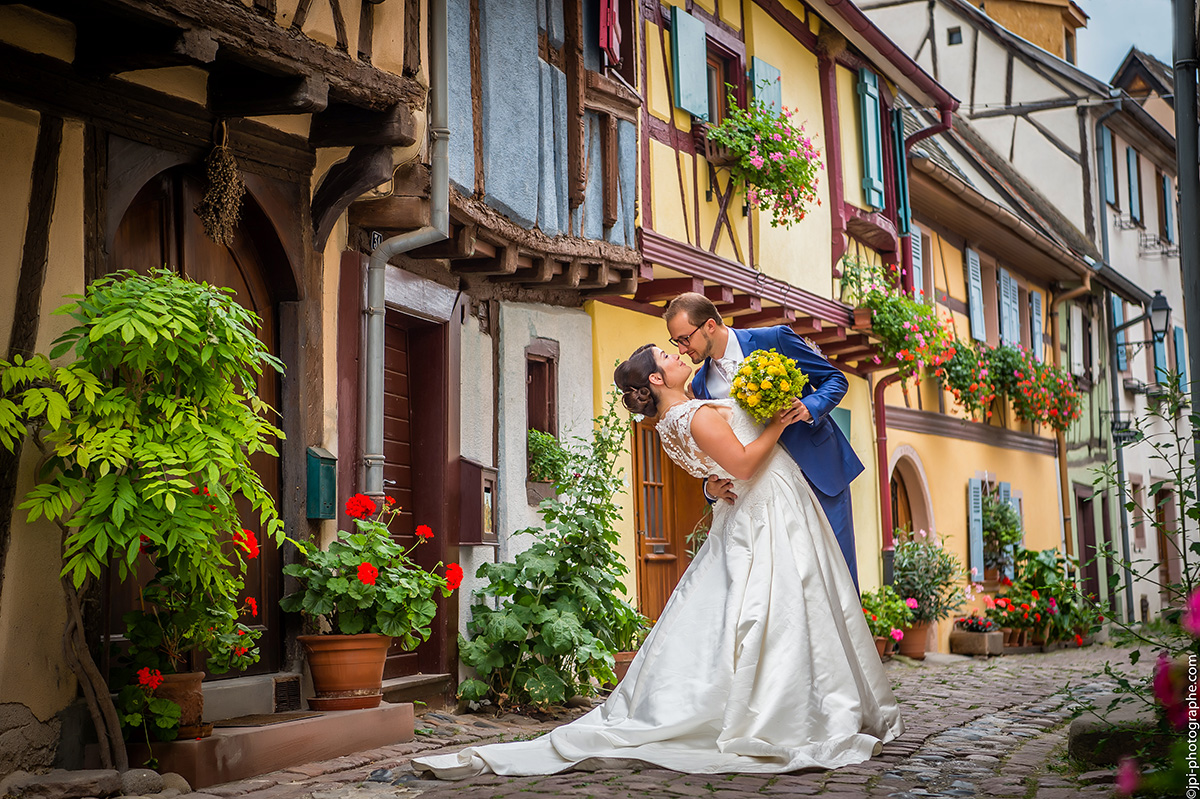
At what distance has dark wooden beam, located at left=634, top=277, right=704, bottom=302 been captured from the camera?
32.0 ft

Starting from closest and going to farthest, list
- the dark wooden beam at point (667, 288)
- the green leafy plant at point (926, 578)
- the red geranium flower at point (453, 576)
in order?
the red geranium flower at point (453, 576) → the dark wooden beam at point (667, 288) → the green leafy plant at point (926, 578)

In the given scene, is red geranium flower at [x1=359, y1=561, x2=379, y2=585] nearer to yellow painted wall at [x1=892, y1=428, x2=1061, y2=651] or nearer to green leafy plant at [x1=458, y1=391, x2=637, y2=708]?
green leafy plant at [x1=458, y1=391, x2=637, y2=708]

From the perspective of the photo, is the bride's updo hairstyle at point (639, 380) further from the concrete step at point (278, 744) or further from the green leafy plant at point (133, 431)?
the concrete step at point (278, 744)

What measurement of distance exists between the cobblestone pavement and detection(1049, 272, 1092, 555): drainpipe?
12.4 meters

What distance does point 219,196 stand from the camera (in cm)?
565

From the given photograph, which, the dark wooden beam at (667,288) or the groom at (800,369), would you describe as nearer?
the groom at (800,369)

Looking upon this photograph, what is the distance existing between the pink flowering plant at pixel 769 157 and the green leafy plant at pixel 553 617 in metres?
3.66

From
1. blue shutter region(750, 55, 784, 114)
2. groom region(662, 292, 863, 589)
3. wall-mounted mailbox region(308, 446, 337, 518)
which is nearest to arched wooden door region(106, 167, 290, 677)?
wall-mounted mailbox region(308, 446, 337, 518)

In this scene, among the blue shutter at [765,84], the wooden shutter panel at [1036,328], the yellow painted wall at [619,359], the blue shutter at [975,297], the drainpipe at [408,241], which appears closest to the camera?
the drainpipe at [408,241]

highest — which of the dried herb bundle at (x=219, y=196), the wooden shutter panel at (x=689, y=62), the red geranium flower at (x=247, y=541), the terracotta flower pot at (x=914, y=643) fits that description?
the wooden shutter panel at (x=689, y=62)

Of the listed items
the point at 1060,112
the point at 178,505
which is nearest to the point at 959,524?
the point at 1060,112

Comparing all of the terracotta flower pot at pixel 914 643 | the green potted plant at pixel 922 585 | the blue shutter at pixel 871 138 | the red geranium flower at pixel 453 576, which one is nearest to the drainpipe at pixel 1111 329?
the green potted plant at pixel 922 585

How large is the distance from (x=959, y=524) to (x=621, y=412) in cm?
744

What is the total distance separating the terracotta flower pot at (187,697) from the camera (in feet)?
15.9
